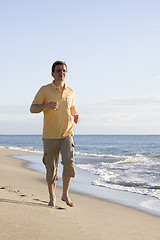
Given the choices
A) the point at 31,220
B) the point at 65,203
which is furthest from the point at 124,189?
the point at 31,220

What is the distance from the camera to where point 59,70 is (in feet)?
14.8

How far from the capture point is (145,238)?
11.5 feet

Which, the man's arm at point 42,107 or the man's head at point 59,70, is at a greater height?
the man's head at point 59,70

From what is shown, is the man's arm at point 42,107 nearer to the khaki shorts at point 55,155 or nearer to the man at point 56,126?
the man at point 56,126

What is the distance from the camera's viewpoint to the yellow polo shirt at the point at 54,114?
4.46 m

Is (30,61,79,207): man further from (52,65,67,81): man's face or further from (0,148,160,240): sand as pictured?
(0,148,160,240): sand

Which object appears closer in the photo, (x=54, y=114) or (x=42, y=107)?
(x=42, y=107)

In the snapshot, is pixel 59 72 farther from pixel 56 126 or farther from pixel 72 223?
pixel 72 223

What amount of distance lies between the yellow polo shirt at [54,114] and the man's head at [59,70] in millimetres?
119

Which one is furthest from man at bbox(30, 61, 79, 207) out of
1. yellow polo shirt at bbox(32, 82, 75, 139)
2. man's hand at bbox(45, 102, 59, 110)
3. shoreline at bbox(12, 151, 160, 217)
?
shoreline at bbox(12, 151, 160, 217)

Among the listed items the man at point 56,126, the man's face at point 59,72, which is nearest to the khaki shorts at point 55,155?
the man at point 56,126

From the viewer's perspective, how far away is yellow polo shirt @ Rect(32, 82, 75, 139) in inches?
175

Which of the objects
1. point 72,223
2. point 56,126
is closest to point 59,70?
point 56,126

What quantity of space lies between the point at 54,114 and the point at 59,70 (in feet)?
1.89
